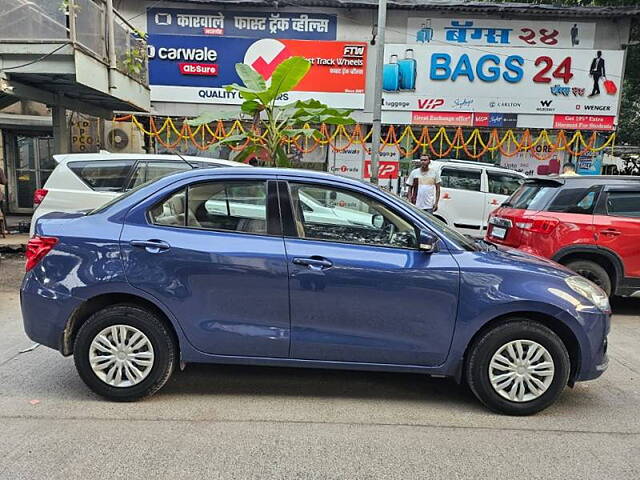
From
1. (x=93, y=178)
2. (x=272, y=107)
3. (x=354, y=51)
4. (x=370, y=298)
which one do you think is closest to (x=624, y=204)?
(x=370, y=298)

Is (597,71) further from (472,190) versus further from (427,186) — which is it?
(427,186)

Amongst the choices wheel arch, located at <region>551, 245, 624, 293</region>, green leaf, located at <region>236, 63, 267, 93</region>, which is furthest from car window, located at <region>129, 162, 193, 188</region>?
wheel arch, located at <region>551, 245, 624, 293</region>

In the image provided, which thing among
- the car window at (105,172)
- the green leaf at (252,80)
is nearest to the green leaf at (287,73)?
the green leaf at (252,80)

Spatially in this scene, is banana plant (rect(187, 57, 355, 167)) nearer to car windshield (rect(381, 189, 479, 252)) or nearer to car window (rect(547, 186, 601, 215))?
car window (rect(547, 186, 601, 215))

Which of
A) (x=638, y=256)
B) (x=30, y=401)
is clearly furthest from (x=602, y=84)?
(x=30, y=401)

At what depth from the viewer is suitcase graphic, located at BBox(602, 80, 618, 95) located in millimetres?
13859

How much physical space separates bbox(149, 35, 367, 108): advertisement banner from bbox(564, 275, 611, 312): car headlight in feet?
36.8

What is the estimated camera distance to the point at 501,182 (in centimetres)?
1085

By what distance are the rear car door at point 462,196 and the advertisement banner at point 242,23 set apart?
20.1 ft

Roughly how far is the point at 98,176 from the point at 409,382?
532 centimetres

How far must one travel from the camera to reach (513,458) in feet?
9.75

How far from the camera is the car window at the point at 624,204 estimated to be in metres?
6.08

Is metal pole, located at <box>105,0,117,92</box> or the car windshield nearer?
the car windshield

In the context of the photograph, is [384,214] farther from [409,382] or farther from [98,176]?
[98,176]
